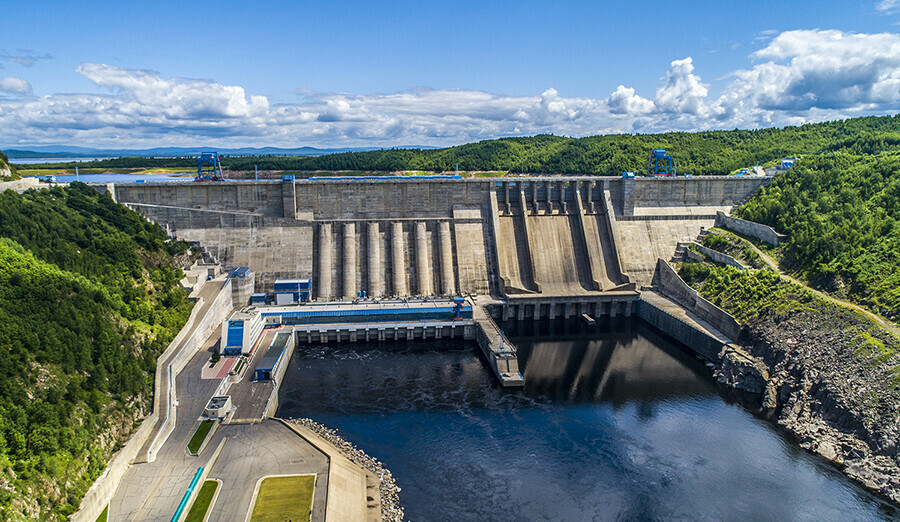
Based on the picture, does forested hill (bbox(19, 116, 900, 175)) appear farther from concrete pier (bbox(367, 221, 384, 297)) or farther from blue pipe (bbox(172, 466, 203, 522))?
blue pipe (bbox(172, 466, 203, 522))

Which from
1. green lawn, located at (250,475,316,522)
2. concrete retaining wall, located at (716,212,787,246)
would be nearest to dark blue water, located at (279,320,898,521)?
green lawn, located at (250,475,316,522)

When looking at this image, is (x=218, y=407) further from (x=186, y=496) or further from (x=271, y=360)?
(x=271, y=360)

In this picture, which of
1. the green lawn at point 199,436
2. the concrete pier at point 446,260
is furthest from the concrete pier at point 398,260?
the green lawn at point 199,436

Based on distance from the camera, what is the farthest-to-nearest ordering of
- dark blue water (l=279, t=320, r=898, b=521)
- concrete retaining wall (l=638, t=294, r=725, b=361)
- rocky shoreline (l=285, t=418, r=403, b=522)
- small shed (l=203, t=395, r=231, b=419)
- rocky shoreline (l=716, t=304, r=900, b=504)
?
1. concrete retaining wall (l=638, t=294, r=725, b=361)
2. small shed (l=203, t=395, r=231, b=419)
3. rocky shoreline (l=716, t=304, r=900, b=504)
4. dark blue water (l=279, t=320, r=898, b=521)
5. rocky shoreline (l=285, t=418, r=403, b=522)

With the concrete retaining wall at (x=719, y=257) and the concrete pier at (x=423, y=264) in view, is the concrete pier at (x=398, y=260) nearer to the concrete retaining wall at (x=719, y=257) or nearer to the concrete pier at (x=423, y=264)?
the concrete pier at (x=423, y=264)

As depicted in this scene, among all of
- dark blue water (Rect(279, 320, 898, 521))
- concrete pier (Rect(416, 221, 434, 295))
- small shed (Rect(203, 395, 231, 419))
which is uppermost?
concrete pier (Rect(416, 221, 434, 295))

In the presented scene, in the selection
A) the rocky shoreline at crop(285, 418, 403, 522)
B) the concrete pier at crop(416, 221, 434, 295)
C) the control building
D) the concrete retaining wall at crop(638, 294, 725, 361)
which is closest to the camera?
the rocky shoreline at crop(285, 418, 403, 522)

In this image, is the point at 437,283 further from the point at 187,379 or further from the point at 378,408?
the point at 187,379

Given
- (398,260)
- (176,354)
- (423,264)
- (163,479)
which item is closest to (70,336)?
(176,354)
